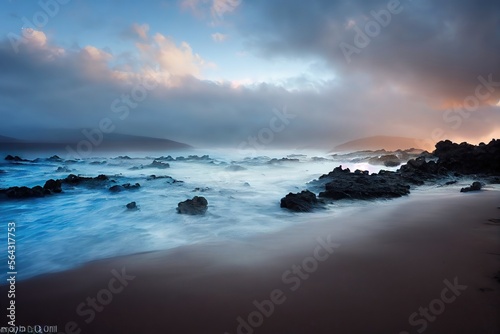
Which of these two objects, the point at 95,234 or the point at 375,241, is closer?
the point at 375,241

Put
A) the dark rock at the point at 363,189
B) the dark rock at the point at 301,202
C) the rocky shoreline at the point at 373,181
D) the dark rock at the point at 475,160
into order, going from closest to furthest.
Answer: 1. the dark rock at the point at 301,202
2. the rocky shoreline at the point at 373,181
3. the dark rock at the point at 363,189
4. the dark rock at the point at 475,160

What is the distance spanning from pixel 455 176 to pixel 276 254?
14763 mm

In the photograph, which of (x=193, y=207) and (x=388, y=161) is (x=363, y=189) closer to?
(x=193, y=207)

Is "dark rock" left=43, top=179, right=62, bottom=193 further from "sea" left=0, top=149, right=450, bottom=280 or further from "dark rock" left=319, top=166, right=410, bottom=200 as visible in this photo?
"dark rock" left=319, top=166, right=410, bottom=200

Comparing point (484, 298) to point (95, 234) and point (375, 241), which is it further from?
point (95, 234)

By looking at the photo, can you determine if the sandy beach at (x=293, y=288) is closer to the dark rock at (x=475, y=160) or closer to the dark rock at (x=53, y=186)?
the dark rock at (x=53, y=186)

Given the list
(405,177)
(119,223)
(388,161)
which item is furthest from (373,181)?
(388,161)

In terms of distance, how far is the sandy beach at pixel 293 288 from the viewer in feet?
9.02

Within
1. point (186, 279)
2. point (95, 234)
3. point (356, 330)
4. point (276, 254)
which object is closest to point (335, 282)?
point (356, 330)

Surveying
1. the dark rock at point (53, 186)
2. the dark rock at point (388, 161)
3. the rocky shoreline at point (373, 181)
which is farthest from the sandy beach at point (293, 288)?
the dark rock at point (388, 161)

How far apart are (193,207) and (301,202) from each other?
381 centimetres

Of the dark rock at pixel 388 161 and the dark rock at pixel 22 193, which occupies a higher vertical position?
the dark rock at pixel 388 161

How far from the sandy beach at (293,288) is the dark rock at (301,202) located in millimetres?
2887

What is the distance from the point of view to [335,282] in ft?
11.4
